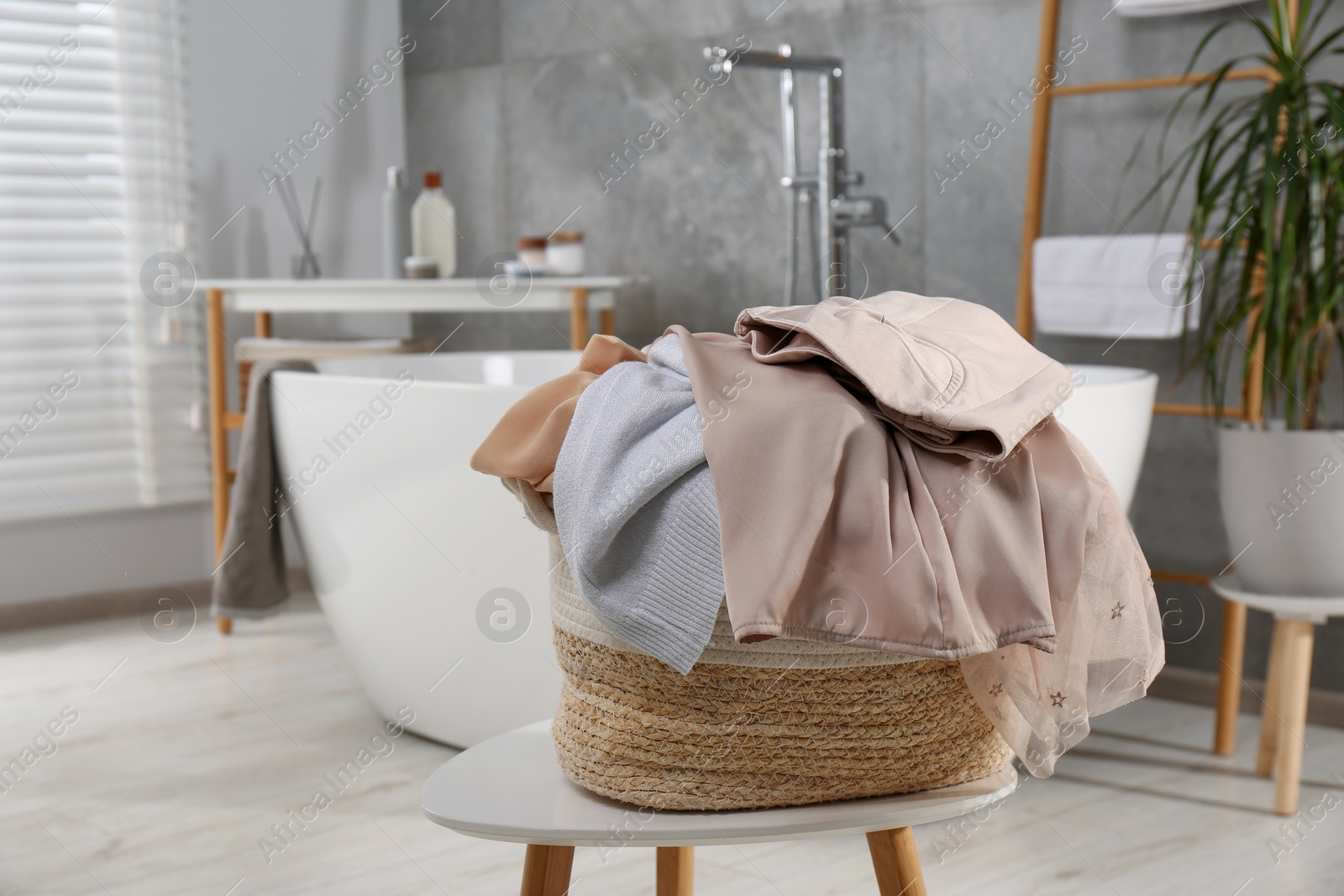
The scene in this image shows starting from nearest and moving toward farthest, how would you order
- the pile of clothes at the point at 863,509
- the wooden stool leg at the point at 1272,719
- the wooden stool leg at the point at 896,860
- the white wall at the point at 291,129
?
the pile of clothes at the point at 863,509
the wooden stool leg at the point at 896,860
the wooden stool leg at the point at 1272,719
the white wall at the point at 291,129

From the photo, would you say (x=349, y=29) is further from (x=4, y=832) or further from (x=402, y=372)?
Result: (x=4, y=832)

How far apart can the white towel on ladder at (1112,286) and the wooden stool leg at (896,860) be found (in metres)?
1.53

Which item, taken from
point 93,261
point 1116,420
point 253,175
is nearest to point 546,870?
point 1116,420

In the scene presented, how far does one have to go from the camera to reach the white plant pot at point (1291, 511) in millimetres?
1983

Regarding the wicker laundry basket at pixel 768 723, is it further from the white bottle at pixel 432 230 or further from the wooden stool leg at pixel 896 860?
the white bottle at pixel 432 230

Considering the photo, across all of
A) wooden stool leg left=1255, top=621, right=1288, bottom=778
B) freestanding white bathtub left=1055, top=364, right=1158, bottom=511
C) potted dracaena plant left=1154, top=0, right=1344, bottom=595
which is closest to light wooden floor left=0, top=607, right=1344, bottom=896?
wooden stool leg left=1255, top=621, right=1288, bottom=778

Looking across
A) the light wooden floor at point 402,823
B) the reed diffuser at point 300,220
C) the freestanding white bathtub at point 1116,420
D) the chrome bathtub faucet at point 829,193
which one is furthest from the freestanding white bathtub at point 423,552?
the reed diffuser at point 300,220

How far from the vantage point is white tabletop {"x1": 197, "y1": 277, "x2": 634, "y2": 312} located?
2973 mm

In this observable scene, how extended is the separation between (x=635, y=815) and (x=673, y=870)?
0.15 meters

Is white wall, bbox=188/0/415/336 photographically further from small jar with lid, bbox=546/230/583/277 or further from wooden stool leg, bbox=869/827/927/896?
wooden stool leg, bbox=869/827/927/896

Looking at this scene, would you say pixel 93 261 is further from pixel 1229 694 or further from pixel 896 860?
pixel 896 860

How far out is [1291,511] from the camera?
2.01 metres

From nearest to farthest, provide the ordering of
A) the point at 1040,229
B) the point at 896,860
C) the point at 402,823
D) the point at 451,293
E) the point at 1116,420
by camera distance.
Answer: the point at 896,860, the point at 402,823, the point at 1116,420, the point at 1040,229, the point at 451,293

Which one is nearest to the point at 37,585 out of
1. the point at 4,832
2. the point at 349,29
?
the point at 4,832
